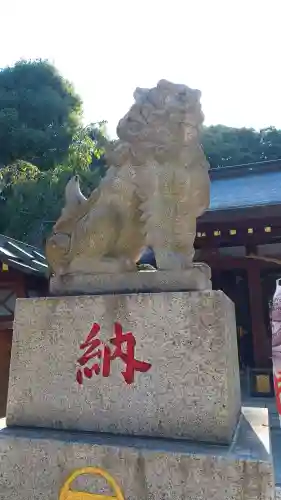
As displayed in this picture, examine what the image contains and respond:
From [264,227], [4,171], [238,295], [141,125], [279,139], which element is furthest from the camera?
[279,139]

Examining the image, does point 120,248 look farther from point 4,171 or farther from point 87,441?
point 4,171

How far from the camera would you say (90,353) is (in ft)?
5.69

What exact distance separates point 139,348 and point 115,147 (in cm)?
103

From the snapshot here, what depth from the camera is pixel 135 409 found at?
5.40 feet

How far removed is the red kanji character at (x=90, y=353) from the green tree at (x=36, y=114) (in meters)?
15.6

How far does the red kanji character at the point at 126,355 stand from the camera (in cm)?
166

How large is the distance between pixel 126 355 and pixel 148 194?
2.52 ft

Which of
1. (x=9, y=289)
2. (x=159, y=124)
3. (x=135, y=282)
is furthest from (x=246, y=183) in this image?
(x=135, y=282)

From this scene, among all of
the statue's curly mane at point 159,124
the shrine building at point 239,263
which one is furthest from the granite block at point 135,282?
the shrine building at point 239,263

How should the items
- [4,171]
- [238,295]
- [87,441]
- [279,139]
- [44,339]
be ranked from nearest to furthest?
[87,441]
[44,339]
[238,295]
[4,171]
[279,139]

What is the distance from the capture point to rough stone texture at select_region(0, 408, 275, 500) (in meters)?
1.38

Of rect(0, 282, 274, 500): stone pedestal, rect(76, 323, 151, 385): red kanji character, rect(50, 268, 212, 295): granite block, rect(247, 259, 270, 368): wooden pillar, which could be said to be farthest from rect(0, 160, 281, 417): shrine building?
rect(76, 323, 151, 385): red kanji character

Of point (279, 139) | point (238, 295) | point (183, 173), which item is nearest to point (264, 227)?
point (238, 295)

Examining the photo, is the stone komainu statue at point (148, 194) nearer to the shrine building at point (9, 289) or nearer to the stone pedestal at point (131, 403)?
the stone pedestal at point (131, 403)
